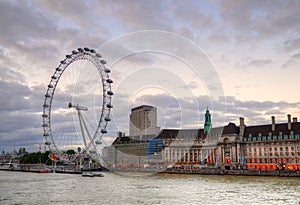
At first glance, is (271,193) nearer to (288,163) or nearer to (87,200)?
Result: (87,200)

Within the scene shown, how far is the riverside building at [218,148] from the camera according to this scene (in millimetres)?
85062

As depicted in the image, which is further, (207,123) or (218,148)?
(207,123)

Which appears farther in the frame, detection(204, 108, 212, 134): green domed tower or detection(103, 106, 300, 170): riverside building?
detection(204, 108, 212, 134): green domed tower

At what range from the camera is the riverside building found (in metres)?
85.1

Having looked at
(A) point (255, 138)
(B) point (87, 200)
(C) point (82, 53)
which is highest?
(C) point (82, 53)

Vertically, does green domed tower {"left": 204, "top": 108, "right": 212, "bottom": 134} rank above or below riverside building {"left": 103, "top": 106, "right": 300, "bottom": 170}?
above

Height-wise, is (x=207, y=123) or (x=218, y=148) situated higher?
(x=207, y=123)

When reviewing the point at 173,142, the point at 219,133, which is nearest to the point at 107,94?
the point at 219,133

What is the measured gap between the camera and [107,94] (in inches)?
2136

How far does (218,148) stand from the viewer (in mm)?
100750

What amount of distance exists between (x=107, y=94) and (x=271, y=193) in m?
27.7

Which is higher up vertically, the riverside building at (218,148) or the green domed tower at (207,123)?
the green domed tower at (207,123)

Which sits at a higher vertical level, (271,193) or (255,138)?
(255,138)

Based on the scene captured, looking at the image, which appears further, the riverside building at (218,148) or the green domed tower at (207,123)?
the green domed tower at (207,123)
